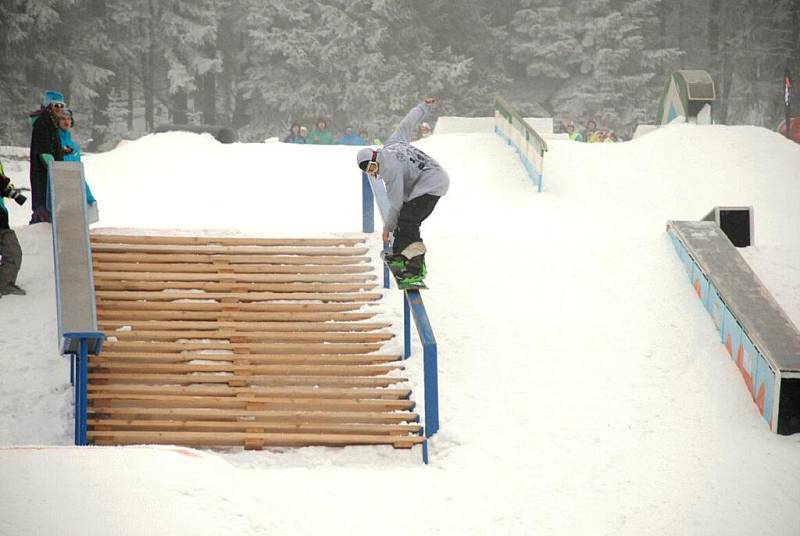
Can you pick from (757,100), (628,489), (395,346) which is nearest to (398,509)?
(628,489)

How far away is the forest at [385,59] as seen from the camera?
40531 millimetres

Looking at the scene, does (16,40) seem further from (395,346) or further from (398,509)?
(398,509)

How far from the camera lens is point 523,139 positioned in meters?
21.6

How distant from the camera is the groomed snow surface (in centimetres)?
575

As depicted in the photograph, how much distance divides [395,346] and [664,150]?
15053mm

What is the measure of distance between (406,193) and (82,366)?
2.91 meters

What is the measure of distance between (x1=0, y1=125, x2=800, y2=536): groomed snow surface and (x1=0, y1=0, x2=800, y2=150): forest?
2948 centimetres

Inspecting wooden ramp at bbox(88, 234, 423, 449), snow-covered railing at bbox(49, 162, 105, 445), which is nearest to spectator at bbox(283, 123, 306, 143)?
wooden ramp at bbox(88, 234, 423, 449)

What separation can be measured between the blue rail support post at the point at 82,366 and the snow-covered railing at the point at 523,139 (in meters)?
13.2

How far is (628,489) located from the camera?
698cm

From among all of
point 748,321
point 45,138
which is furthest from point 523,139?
point 748,321

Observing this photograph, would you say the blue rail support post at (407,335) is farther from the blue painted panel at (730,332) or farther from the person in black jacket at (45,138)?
the person in black jacket at (45,138)

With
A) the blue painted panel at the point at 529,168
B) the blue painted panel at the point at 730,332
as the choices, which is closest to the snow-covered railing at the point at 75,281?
the blue painted panel at the point at 730,332

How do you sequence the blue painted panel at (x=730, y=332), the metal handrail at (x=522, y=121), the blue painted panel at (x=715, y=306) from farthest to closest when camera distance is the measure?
the metal handrail at (x=522, y=121), the blue painted panel at (x=715, y=306), the blue painted panel at (x=730, y=332)
